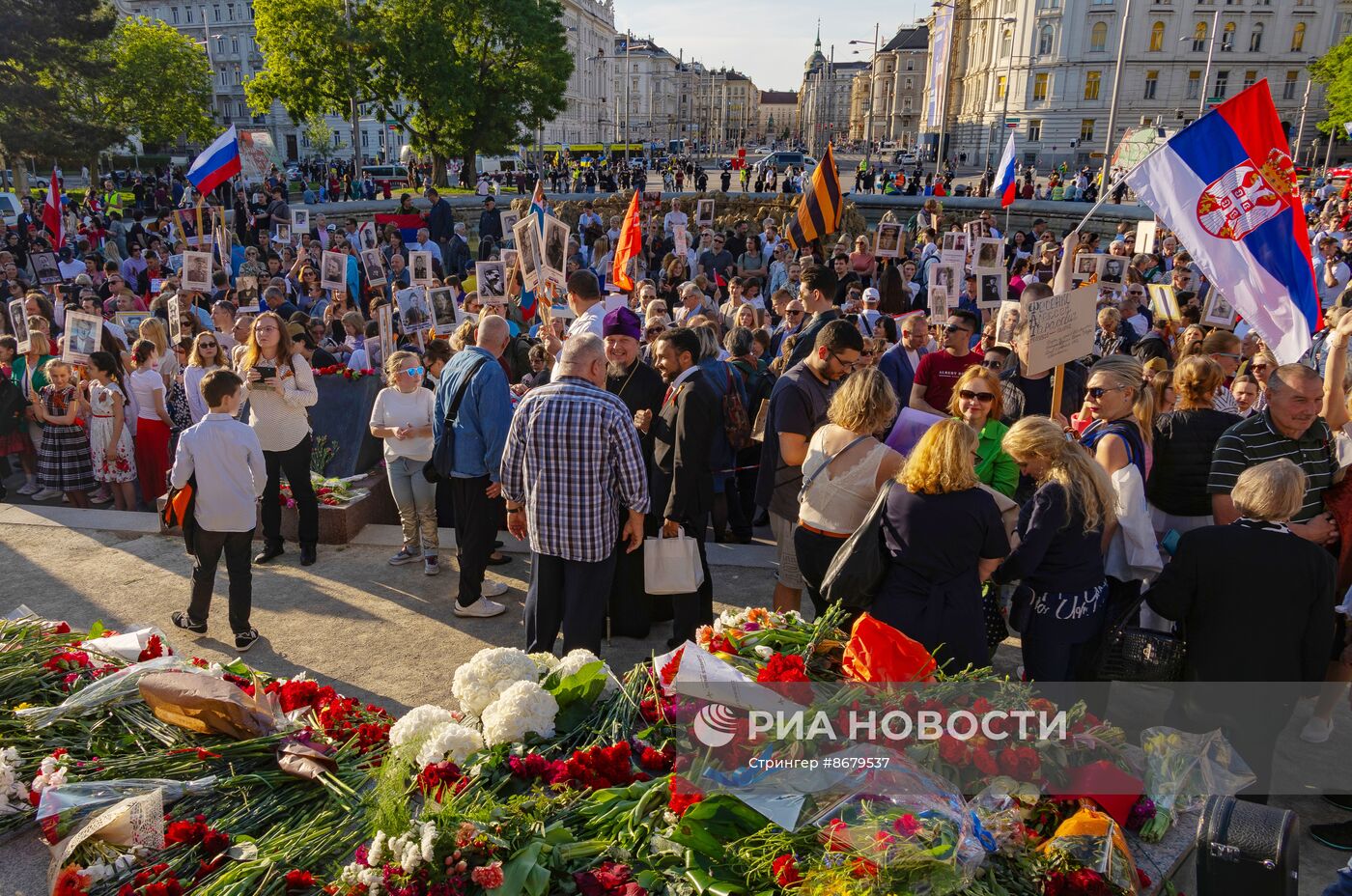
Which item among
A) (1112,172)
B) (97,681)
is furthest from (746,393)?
(1112,172)

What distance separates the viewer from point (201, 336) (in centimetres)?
735

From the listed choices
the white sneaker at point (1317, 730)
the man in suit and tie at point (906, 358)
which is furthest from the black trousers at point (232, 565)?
the white sneaker at point (1317, 730)

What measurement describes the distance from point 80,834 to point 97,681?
99 centimetres

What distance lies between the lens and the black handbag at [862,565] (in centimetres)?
397

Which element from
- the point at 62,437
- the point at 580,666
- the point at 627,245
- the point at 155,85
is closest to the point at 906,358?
the point at 627,245

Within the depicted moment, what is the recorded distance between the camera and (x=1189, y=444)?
516 cm

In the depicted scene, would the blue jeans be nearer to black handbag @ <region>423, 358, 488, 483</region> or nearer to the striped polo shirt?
black handbag @ <region>423, 358, 488, 483</region>

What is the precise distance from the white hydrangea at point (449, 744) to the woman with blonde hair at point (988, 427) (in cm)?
317

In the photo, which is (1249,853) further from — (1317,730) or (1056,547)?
(1317,730)

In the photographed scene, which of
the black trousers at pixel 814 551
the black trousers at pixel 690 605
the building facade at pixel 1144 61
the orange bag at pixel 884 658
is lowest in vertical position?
the black trousers at pixel 690 605

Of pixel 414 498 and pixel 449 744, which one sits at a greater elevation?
pixel 449 744

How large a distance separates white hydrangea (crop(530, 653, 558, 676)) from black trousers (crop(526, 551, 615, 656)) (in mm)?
968

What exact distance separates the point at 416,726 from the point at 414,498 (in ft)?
11.6

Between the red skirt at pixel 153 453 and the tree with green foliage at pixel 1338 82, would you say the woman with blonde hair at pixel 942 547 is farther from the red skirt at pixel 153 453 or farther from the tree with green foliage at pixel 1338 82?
the tree with green foliage at pixel 1338 82
